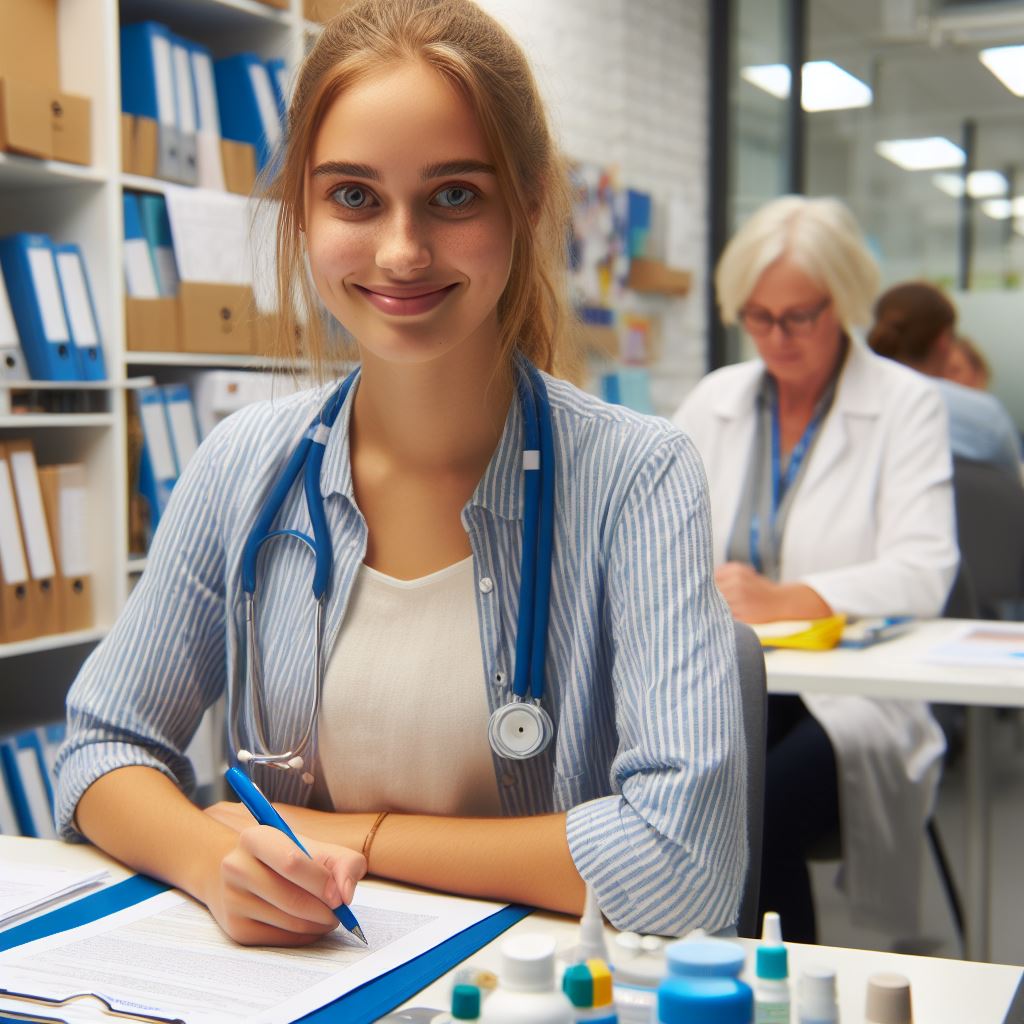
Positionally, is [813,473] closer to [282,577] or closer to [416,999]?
[282,577]

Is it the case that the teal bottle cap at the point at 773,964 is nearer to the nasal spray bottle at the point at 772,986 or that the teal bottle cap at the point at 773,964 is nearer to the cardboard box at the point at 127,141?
the nasal spray bottle at the point at 772,986

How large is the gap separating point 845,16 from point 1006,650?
4.38 m

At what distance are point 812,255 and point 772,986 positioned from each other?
2154mm

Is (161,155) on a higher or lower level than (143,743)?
higher

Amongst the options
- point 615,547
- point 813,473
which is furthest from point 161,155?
point 615,547

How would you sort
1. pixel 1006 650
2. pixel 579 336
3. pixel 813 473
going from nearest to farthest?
pixel 579 336 < pixel 1006 650 < pixel 813 473

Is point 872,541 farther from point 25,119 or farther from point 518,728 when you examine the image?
point 25,119

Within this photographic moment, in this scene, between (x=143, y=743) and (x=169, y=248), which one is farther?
(x=169, y=248)

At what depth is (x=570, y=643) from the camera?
1.17 metres

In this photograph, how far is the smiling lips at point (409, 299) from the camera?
114 centimetres

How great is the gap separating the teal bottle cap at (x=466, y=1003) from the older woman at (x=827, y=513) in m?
1.50

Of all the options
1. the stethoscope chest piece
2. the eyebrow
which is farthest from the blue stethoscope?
the eyebrow

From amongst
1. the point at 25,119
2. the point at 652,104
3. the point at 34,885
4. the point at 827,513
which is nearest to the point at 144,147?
the point at 25,119

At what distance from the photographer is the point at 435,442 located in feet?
4.14
